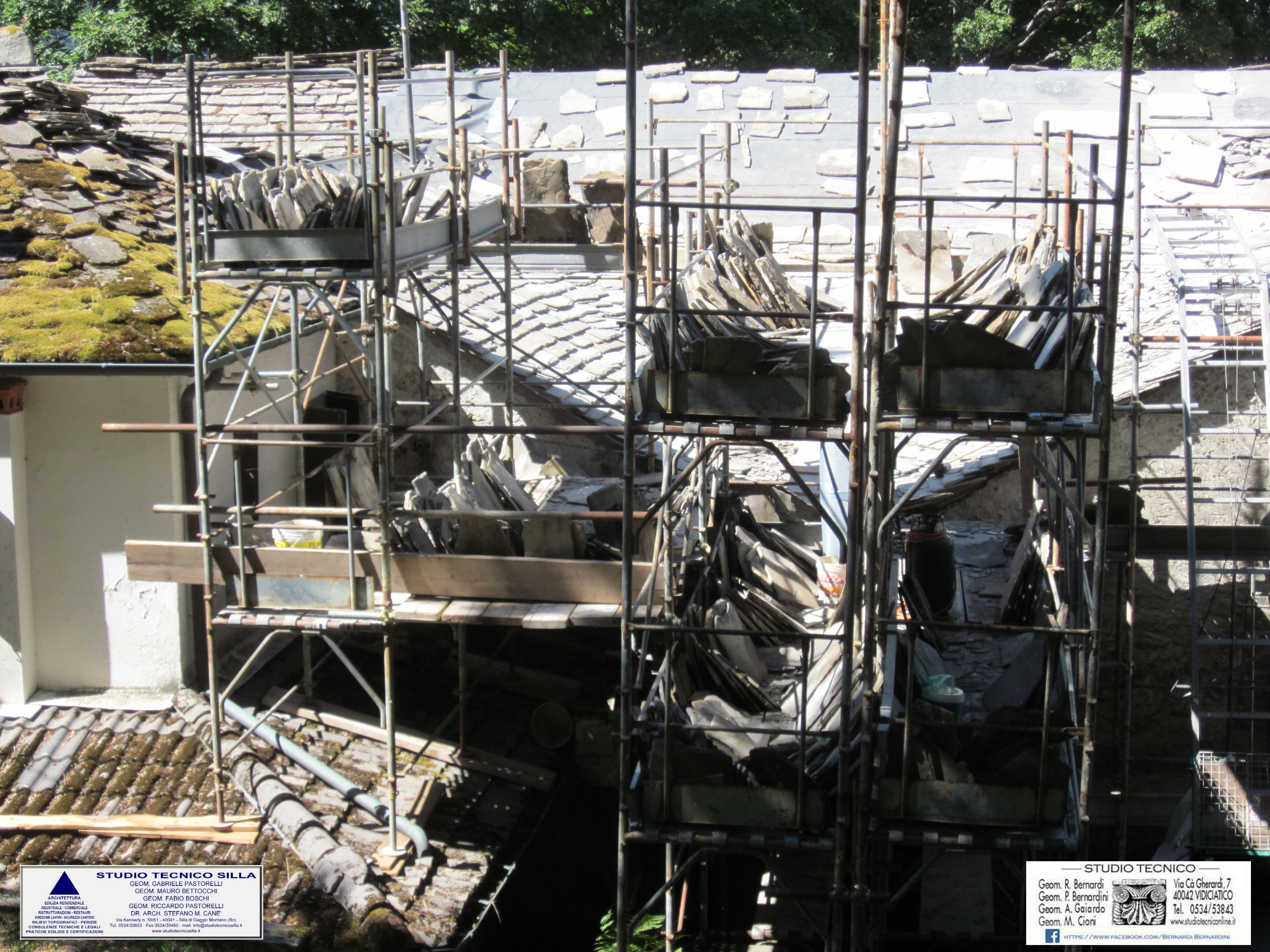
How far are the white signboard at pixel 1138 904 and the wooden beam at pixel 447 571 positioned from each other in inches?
113

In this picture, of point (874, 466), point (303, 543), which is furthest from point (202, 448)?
point (874, 466)

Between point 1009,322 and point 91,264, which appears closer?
point 1009,322

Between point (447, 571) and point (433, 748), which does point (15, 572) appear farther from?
point (447, 571)

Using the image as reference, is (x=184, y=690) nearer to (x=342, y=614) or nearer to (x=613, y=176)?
(x=342, y=614)

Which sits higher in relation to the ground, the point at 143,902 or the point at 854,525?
the point at 854,525

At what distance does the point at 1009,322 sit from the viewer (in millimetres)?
6801

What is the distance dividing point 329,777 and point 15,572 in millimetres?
3006

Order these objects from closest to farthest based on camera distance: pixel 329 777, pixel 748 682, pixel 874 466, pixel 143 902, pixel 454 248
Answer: pixel 874 466, pixel 748 682, pixel 143 902, pixel 329 777, pixel 454 248

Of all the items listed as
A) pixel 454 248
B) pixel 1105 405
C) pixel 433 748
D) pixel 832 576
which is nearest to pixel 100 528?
pixel 433 748

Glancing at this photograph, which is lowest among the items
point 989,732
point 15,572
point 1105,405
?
point 989,732

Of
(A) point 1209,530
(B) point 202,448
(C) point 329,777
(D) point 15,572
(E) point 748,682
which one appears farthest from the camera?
(D) point 15,572

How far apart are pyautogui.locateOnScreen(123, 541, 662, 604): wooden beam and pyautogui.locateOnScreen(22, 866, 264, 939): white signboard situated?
193 cm

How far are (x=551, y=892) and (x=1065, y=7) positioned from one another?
23377 millimetres

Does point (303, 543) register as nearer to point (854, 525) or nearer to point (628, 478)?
point (628, 478)
